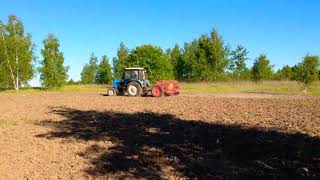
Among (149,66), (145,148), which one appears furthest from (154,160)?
(149,66)

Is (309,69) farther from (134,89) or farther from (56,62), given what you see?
(56,62)

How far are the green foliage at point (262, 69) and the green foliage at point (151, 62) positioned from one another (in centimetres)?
1259

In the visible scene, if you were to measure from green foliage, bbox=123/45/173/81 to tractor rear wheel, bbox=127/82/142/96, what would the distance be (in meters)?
26.8

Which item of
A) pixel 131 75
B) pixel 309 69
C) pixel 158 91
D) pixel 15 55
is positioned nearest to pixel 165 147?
pixel 158 91

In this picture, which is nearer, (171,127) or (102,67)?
(171,127)

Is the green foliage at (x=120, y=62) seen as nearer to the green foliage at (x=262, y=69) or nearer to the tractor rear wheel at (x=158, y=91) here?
the green foliage at (x=262, y=69)

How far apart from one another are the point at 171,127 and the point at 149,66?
4506 centimetres

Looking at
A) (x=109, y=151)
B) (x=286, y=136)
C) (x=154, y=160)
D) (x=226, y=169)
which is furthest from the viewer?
(x=286, y=136)

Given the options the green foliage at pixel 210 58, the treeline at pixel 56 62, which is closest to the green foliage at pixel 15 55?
the treeline at pixel 56 62

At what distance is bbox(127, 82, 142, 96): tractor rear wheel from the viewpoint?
3012 cm

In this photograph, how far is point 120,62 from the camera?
6488 centimetres

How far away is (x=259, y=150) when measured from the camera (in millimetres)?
9734

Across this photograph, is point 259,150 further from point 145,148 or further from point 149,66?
point 149,66

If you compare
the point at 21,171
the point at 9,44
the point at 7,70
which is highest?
the point at 9,44
